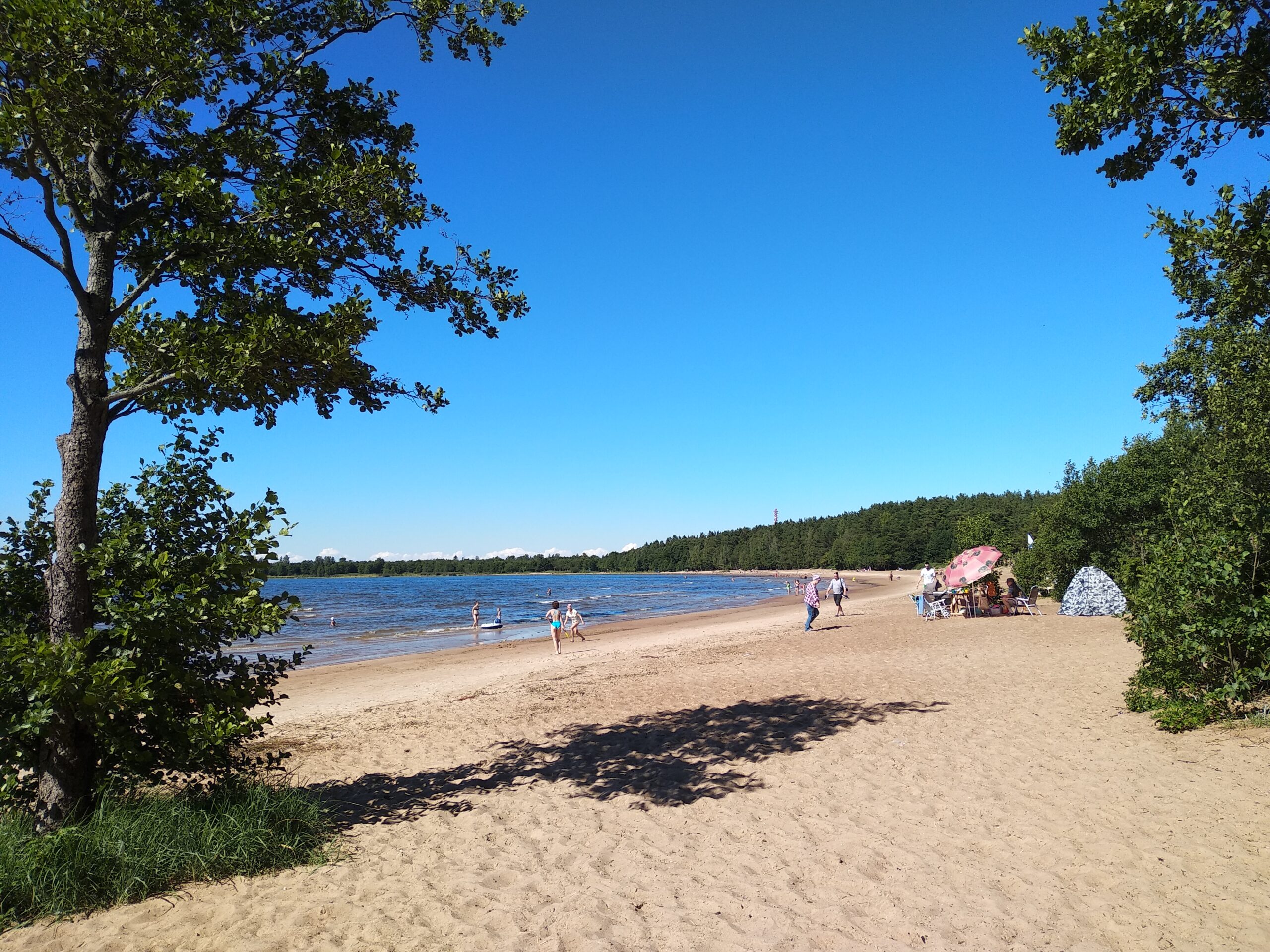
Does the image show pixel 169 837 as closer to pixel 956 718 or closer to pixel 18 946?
pixel 18 946

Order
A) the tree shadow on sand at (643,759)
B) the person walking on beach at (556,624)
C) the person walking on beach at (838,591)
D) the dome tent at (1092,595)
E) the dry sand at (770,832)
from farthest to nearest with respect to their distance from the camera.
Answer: the person walking on beach at (838,591) → the person walking on beach at (556,624) → the dome tent at (1092,595) → the tree shadow on sand at (643,759) → the dry sand at (770,832)

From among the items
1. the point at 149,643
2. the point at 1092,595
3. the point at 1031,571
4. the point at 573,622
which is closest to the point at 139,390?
the point at 149,643

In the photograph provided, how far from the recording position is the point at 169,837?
4.64 m

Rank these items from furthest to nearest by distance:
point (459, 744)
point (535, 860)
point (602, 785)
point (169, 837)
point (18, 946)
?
point (459, 744), point (602, 785), point (535, 860), point (169, 837), point (18, 946)

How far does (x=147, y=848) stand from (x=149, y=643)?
134cm

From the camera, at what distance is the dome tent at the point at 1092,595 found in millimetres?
20031

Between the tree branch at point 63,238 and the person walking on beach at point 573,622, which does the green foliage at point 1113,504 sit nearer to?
the person walking on beach at point 573,622

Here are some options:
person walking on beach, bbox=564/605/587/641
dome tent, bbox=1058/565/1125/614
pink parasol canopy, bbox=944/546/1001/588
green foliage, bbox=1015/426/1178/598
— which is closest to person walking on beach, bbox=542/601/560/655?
person walking on beach, bbox=564/605/587/641

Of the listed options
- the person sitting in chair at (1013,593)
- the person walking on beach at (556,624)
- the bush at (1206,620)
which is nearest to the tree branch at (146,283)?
the bush at (1206,620)

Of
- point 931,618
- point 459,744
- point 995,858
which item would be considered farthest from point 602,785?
point 931,618

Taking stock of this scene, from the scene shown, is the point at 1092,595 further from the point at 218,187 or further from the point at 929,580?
the point at 218,187

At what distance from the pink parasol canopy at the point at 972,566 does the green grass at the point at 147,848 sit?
768 inches

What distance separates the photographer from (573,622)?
81.1 feet

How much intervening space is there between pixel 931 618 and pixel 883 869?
1885cm
